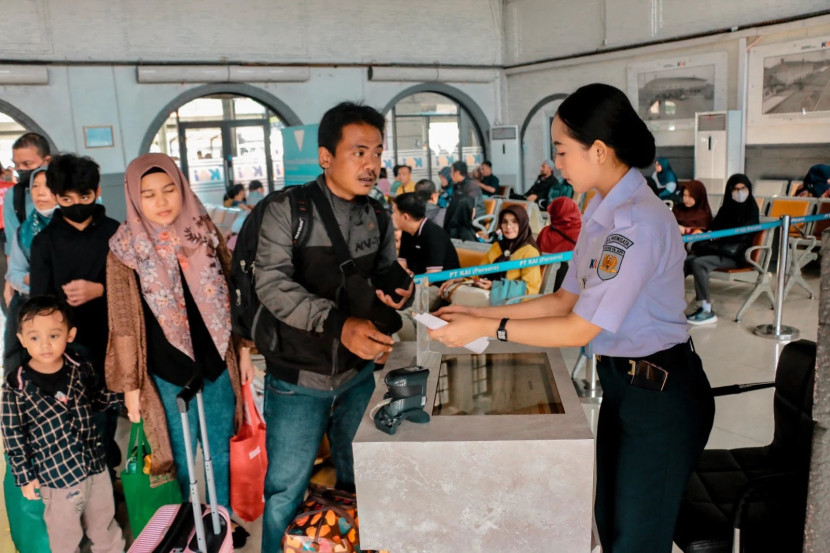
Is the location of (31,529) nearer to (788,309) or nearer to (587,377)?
(587,377)

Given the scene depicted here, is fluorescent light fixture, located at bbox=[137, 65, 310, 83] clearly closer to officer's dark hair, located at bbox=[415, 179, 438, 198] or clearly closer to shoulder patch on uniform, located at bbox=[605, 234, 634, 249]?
officer's dark hair, located at bbox=[415, 179, 438, 198]

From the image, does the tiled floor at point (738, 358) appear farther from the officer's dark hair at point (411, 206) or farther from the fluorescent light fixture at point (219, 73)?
the fluorescent light fixture at point (219, 73)

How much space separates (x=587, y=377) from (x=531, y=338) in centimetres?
302

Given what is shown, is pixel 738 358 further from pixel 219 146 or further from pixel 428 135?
pixel 428 135

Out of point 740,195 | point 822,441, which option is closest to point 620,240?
point 822,441

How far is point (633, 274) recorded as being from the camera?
158 centimetres

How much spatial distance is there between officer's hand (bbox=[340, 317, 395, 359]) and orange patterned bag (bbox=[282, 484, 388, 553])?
61cm

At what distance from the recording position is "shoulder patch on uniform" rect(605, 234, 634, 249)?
1.59m

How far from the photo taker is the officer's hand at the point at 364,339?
182 centimetres

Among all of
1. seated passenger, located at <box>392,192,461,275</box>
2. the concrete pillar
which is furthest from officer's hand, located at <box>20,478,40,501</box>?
seated passenger, located at <box>392,192,461,275</box>

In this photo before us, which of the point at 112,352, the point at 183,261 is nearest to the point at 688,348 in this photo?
→ the point at 183,261

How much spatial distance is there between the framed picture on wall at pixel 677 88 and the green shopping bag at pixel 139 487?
1094 cm

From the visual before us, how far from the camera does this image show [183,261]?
242 centimetres

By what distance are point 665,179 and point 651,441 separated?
10.0 metres
